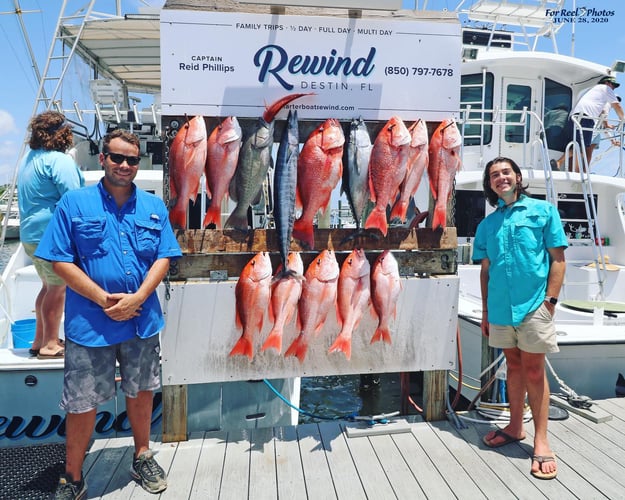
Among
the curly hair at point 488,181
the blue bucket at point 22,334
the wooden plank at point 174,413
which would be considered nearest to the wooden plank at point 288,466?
the wooden plank at point 174,413

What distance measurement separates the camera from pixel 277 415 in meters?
4.55

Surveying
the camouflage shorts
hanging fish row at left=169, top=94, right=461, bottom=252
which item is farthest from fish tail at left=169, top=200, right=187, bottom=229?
the camouflage shorts

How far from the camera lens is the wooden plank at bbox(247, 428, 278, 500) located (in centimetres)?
248

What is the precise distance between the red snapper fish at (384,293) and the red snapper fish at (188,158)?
1.18 m

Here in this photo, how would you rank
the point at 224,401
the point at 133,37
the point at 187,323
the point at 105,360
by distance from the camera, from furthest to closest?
the point at 133,37 → the point at 224,401 → the point at 187,323 → the point at 105,360

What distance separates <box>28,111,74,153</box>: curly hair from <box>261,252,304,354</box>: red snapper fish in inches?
78.8

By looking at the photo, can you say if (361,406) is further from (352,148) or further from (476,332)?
(352,148)

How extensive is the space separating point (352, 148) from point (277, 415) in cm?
279

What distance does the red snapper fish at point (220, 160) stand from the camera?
2750 millimetres

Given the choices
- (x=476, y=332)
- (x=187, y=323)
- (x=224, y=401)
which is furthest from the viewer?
(x=476, y=332)

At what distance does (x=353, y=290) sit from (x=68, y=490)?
5.80 feet

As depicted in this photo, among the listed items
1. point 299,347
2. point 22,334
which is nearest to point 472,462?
point 299,347

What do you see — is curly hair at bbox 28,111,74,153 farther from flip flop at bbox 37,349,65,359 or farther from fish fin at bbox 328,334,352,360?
fish fin at bbox 328,334,352,360

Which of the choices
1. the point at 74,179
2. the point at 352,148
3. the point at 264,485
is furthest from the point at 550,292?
the point at 74,179
